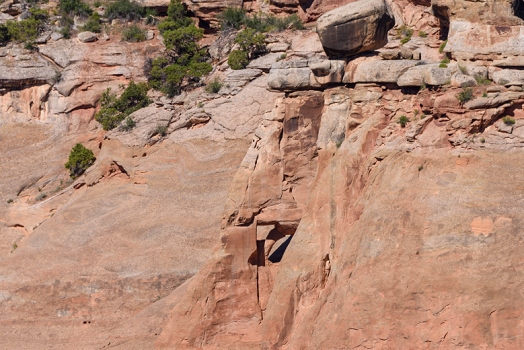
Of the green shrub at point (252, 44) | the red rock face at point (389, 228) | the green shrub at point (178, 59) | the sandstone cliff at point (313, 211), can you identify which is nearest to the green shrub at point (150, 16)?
the green shrub at point (178, 59)

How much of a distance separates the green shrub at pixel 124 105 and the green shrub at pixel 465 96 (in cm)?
2737

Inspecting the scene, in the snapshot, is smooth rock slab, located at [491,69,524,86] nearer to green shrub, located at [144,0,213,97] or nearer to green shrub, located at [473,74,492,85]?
green shrub, located at [473,74,492,85]

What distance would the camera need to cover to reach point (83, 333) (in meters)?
33.5

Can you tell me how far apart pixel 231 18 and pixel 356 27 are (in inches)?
1164

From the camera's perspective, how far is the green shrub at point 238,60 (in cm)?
4544

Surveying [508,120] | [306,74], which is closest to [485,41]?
[508,120]

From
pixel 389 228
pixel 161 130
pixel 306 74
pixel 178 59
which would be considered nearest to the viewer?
pixel 389 228

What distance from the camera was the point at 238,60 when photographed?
45.6 m

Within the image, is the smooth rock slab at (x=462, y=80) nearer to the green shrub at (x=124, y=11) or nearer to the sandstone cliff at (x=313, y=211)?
the sandstone cliff at (x=313, y=211)

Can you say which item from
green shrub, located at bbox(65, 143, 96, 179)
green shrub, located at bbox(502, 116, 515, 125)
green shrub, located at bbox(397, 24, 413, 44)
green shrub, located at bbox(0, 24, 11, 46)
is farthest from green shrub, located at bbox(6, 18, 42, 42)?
green shrub, located at bbox(502, 116, 515, 125)

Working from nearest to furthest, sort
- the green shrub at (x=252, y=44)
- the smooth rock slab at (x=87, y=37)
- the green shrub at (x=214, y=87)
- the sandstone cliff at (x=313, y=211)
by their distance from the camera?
the sandstone cliff at (x=313, y=211) → the green shrub at (x=214, y=87) → the green shrub at (x=252, y=44) → the smooth rock slab at (x=87, y=37)

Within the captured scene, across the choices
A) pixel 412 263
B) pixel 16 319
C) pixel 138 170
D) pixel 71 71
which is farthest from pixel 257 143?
pixel 71 71

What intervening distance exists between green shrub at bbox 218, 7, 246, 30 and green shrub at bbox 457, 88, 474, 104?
104 feet

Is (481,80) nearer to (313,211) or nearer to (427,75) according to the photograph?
(427,75)
